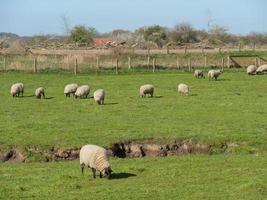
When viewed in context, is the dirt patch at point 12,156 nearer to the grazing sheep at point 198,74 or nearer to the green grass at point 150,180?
the green grass at point 150,180

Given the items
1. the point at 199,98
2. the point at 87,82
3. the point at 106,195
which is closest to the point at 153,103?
the point at 199,98

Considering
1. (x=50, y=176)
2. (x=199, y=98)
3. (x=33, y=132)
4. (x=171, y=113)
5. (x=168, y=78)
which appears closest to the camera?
(x=50, y=176)

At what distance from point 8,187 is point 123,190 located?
3.34 m

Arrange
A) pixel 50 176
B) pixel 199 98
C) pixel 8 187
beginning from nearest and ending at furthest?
pixel 8 187
pixel 50 176
pixel 199 98

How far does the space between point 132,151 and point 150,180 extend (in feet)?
18.2

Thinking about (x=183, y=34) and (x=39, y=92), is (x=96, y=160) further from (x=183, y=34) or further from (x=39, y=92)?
(x=183, y=34)

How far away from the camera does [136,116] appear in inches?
1123

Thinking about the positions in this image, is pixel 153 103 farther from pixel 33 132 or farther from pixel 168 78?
pixel 168 78

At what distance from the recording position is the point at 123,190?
15773mm

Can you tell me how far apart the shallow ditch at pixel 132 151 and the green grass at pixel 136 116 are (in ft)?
1.03

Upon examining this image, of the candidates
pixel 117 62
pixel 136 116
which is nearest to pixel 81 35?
pixel 117 62

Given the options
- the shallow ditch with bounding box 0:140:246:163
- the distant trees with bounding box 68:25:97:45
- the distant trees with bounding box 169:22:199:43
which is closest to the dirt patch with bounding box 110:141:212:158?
the shallow ditch with bounding box 0:140:246:163

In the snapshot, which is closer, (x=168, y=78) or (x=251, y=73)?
(x=168, y=78)

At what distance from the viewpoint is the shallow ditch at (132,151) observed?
21641mm
